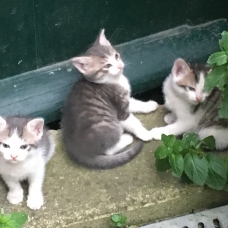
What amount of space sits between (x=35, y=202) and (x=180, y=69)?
0.87 meters

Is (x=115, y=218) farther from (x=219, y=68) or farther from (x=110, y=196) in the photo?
(x=219, y=68)

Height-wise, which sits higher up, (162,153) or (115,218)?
(162,153)

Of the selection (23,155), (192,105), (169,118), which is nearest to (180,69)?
(192,105)

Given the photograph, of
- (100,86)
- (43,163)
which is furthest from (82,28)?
(43,163)

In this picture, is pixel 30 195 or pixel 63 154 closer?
pixel 30 195

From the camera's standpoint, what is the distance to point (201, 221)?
7.00ft

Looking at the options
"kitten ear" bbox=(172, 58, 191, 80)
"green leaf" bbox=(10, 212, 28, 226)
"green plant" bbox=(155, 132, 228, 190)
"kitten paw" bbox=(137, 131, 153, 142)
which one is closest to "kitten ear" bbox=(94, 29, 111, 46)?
"kitten ear" bbox=(172, 58, 191, 80)

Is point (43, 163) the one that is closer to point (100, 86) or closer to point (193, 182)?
point (100, 86)

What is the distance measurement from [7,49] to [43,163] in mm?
592

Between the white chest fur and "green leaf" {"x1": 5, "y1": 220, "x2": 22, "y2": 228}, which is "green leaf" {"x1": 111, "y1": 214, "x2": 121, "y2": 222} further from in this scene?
"green leaf" {"x1": 5, "y1": 220, "x2": 22, "y2": 228}

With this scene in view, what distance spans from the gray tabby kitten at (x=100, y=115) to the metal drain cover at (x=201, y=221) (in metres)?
0.32

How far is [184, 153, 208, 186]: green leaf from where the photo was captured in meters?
1.95

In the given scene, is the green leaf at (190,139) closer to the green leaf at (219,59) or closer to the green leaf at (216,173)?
the green leaf at (216,173)

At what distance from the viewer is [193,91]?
2.25 m
